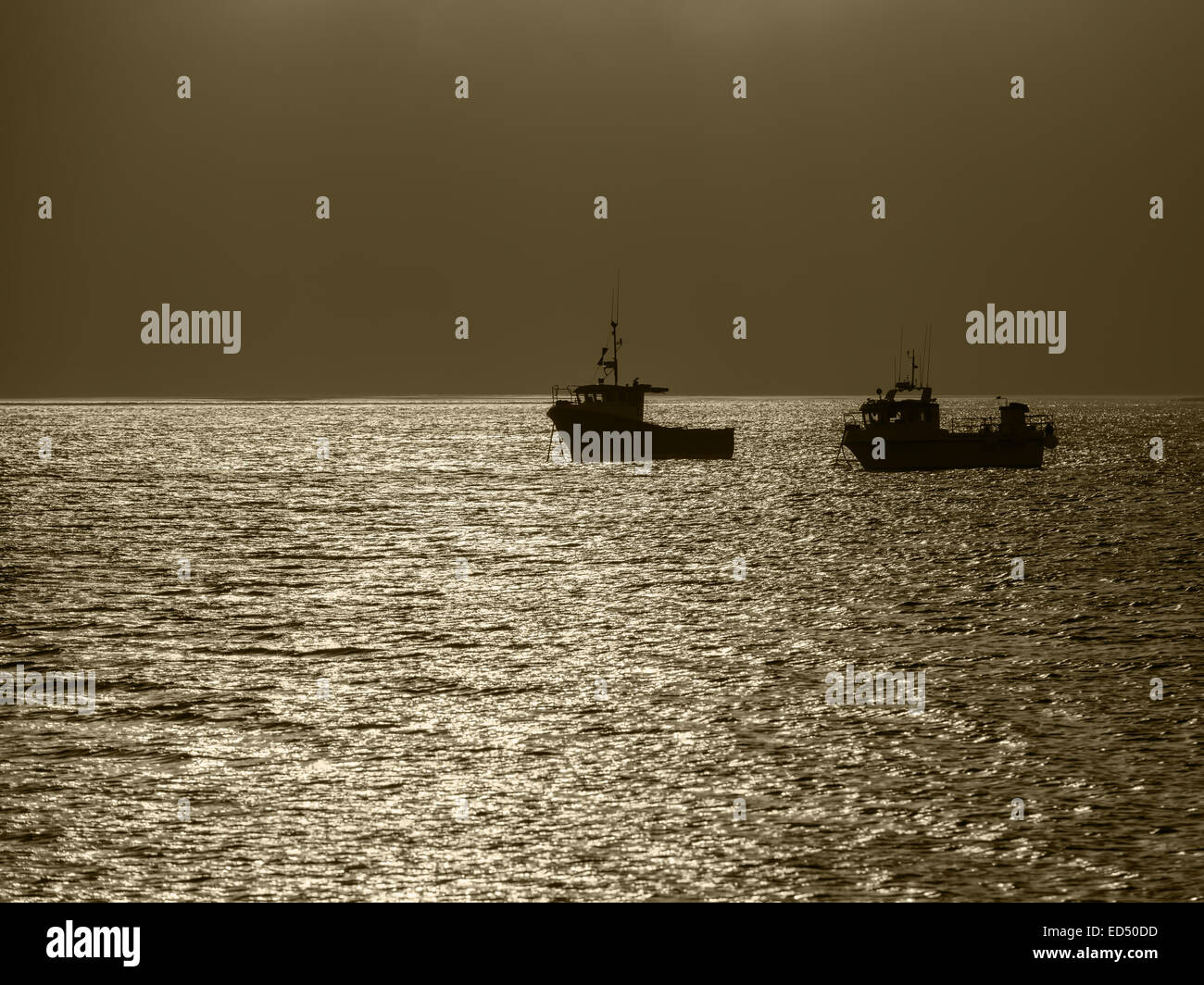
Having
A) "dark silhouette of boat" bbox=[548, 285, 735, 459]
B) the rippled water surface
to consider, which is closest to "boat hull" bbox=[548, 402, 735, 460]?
"dark silhouette of boat" bbox=[548, 285, 735, 459]

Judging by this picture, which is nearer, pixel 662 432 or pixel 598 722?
pixel 598 722

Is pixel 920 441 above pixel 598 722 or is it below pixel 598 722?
above

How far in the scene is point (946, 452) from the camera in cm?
11838

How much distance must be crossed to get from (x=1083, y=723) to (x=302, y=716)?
17221mm

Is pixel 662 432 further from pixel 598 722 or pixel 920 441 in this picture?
pixel 598 722

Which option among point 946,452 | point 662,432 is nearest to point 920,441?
point 946,452

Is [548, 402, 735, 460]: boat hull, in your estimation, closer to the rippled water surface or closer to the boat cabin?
the boat cabin

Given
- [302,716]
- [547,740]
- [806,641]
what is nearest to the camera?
[547,740]

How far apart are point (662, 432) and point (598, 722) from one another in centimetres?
12557

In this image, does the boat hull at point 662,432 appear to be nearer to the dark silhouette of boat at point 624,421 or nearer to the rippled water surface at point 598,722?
the dark silhouette of boat at point 624,421

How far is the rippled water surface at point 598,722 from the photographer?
2061 cm

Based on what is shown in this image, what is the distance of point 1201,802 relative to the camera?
23953 millimetres

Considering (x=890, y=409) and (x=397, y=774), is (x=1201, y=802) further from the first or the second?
(x=890, y=409)
